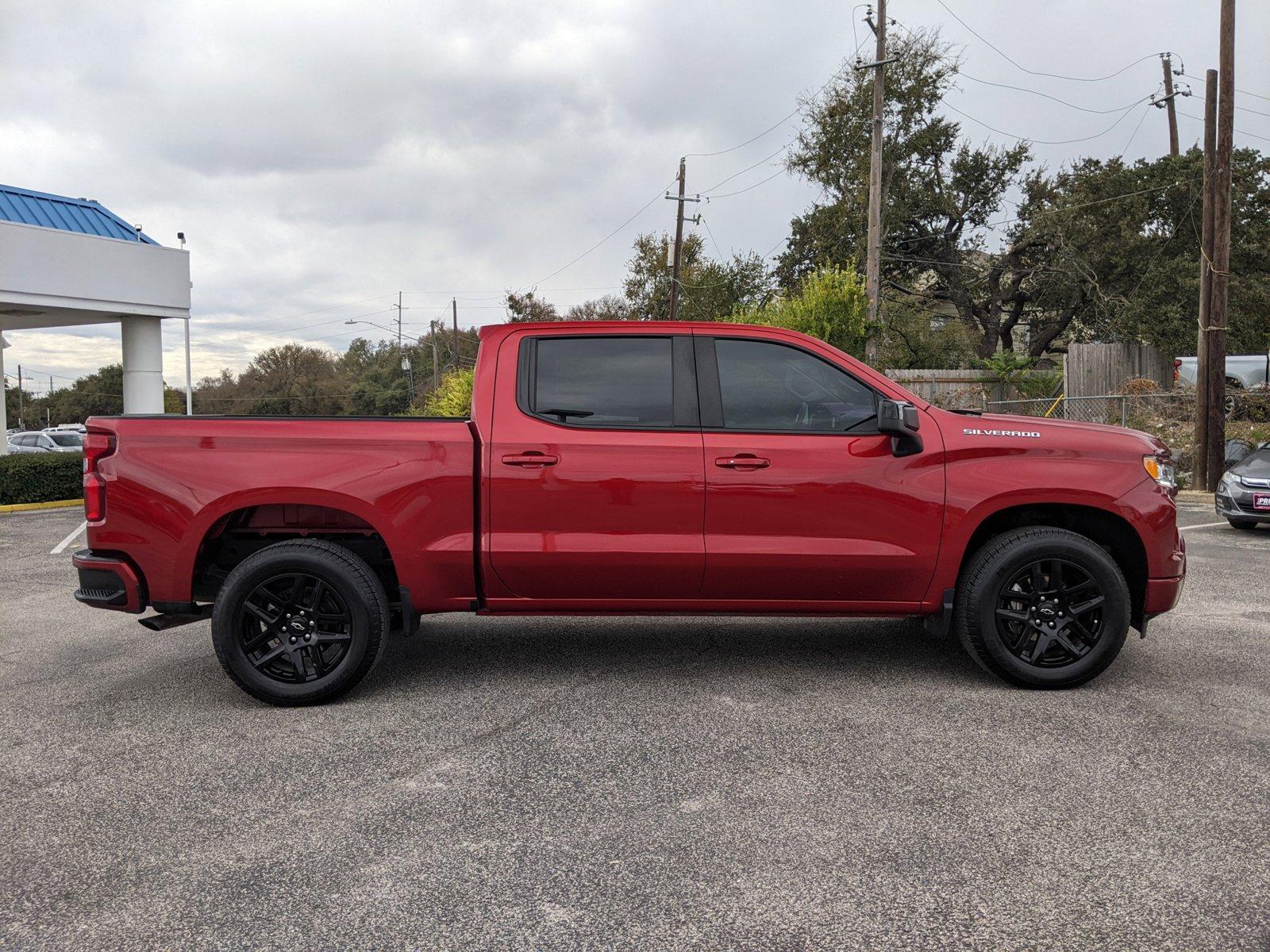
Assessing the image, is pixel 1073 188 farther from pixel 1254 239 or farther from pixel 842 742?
pixel 842 742

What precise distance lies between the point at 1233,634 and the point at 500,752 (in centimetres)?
501

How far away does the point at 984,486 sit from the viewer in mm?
4965

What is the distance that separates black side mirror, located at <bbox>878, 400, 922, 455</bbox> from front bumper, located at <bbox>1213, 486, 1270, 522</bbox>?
9.17 metres

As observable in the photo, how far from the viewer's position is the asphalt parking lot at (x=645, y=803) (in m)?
2.85

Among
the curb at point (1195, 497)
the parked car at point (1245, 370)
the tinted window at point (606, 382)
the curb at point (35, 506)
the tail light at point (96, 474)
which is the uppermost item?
the parked car at point (1245, 370)

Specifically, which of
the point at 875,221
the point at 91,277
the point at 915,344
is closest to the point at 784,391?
the point at 91,277

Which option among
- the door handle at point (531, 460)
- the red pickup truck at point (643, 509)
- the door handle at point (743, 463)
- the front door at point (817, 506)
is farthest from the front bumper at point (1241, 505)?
the door handle at point (531, 460)

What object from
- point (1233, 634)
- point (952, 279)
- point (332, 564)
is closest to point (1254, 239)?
point (952, 279)

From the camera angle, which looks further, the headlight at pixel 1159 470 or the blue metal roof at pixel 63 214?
the blue metal roof at pixel 63 214

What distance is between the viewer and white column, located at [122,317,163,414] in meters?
19.5

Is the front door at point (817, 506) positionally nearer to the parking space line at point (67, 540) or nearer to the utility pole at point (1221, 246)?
the parking space line at point (67, 540)

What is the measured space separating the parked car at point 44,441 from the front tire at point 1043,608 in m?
30.3

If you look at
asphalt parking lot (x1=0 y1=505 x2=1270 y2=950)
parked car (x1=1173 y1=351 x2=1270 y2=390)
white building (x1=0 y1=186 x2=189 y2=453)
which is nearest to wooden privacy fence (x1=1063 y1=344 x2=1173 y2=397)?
parked car (x1=1173 y1=351 x2=1270 y2=390)

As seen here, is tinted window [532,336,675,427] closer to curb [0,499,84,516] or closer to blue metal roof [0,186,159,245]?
curb [0,499,84,516]
